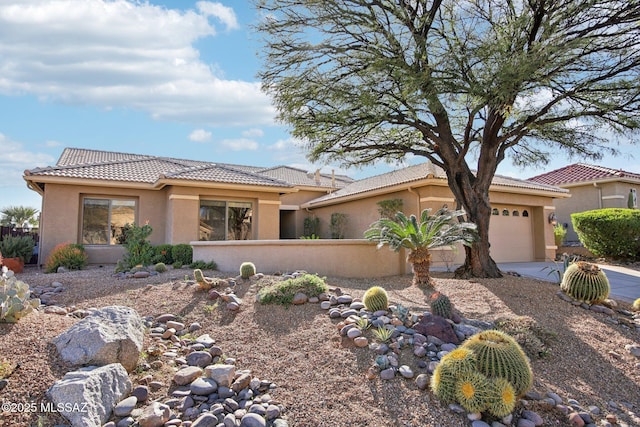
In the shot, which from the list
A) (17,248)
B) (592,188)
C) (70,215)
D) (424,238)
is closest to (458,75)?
(424,238)

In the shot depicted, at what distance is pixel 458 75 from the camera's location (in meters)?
8.84

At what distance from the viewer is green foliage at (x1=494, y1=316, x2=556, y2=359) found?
529cm

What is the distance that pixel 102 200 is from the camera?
48.0 ft

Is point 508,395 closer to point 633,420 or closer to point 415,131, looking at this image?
point 633,420

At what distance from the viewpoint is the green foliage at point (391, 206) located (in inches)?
585

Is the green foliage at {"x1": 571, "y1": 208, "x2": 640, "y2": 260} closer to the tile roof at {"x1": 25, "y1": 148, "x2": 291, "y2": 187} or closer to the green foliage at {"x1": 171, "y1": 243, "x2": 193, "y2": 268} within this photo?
the tile roof at {"x1": 25, "y1": 148, "x2": 291, "y2": 187}

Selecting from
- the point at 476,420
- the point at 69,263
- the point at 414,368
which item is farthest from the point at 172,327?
the point at 69,263

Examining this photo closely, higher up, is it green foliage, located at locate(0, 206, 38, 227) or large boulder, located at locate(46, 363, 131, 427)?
green foliage, located at locate(0, 206, 38, 227)

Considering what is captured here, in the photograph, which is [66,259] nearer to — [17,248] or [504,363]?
[17,248]

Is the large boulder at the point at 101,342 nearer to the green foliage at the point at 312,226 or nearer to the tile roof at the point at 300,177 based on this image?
the green foliage at the point at 312,226

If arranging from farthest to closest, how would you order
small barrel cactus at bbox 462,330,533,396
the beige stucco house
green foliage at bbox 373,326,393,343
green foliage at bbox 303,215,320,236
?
green foliage at bbox 303,215,320,236
the beige stucco house
green foliage at bbox 373,326,393,343
small barrel cactus at bbox 462,330,533,396

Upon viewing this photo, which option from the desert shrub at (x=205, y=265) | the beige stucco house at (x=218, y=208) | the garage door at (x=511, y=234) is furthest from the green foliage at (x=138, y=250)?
the garage door at (x=511, y=234)

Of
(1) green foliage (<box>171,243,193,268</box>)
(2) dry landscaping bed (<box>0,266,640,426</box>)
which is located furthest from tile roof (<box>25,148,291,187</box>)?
(2) dry landscaping bed (<box>0,266,640,426</box>)

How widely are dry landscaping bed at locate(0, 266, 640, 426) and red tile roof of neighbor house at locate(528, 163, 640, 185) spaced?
1608 cm
